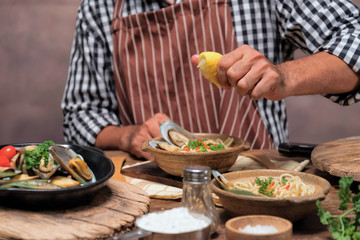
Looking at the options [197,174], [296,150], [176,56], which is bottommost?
[296,150]

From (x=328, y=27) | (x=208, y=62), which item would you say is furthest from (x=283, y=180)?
(x=328, y=27)

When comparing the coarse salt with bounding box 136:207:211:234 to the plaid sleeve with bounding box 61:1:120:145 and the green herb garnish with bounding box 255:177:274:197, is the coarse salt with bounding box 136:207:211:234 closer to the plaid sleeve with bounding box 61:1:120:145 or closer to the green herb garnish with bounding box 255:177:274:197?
the green herb garnish with bounding box 255:177:274:197

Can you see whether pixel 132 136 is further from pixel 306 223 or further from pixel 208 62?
pixel 306 223

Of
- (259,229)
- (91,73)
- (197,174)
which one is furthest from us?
(91,73)

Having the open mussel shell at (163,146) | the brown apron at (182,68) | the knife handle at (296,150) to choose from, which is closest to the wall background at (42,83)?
the brown apron at (182,68)

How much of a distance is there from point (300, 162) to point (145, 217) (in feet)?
3.13

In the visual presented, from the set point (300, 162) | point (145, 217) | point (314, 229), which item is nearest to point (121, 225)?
A: point (145, 217)

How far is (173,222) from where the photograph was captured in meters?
0.94

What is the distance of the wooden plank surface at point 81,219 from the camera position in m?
1.02

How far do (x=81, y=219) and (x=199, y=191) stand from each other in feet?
0.93

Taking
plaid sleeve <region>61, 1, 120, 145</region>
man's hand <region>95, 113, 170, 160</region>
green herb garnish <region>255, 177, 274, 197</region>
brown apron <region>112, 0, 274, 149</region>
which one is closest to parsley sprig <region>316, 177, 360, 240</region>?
green herb garnish <region>255, 177, 274, 197</region>

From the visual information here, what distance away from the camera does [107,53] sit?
99.0 inches

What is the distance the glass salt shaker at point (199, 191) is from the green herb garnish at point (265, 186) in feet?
0.46

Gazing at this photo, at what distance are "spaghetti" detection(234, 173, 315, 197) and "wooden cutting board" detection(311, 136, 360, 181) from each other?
0.21 m
